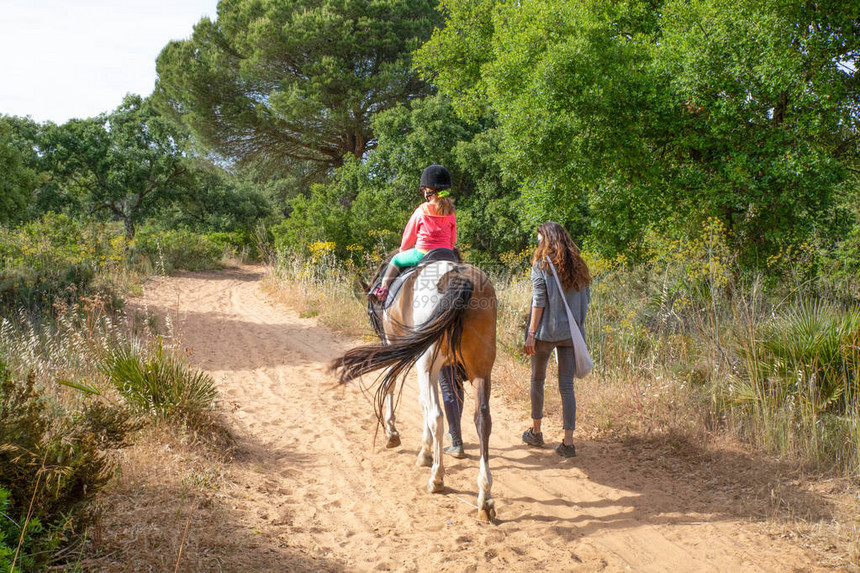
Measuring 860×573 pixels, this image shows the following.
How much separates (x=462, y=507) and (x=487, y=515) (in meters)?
0.26

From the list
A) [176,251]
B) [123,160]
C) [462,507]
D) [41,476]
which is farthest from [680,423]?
[123,160]

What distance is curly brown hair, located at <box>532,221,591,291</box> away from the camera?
4.65 meters

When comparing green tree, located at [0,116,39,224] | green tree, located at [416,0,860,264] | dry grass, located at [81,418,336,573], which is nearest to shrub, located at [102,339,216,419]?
dry grass, located at [81,418,336,573]

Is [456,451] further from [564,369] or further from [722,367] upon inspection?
[722,367]

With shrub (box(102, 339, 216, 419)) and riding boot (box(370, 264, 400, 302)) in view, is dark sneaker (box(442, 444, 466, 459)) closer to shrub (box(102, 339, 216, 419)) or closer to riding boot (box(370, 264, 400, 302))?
riding boot (box(370, 264, 400, 302))

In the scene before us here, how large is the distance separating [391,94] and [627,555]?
1975 centimetres

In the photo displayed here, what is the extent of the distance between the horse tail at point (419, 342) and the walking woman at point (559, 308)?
40.9 inches

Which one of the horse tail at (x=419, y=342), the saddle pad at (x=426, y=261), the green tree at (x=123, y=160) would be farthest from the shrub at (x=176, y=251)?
the horse tail at (x=419, y=342)

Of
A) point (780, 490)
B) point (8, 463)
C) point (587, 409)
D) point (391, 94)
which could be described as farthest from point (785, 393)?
point (391, 94)

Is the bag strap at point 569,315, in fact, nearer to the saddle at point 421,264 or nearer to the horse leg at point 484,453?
the saddle at point 421,264

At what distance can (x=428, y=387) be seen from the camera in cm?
406

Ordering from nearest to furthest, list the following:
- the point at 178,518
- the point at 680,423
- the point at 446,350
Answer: the point at 178,518 → the point at 446,350 → the point at 680,423

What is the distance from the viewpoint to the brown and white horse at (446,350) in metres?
3.77

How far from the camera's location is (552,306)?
15.3 feet
